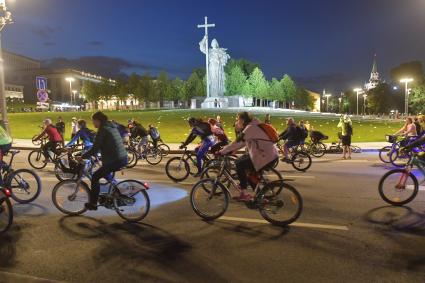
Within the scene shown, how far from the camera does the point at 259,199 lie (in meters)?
7.19

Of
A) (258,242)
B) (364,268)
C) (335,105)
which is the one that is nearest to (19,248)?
(258,242)

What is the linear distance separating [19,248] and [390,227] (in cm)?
596

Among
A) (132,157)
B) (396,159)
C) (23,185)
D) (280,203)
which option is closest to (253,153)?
(280,203)

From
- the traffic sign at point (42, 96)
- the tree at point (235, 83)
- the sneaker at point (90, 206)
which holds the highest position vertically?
the tree at point (235, 83)

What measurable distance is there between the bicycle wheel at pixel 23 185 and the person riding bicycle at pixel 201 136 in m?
3.95

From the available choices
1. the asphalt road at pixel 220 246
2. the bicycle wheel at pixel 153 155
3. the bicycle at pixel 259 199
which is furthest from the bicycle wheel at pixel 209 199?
the bicycle wheel at pixel 153 155

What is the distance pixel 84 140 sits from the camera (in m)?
11.3

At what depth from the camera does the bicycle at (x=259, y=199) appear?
7012mm

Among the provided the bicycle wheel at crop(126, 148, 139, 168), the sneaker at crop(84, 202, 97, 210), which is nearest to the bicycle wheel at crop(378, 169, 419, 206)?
the sneaker at crop(84, 202, 97, 210)

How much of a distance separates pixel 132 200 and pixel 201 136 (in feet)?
13.3

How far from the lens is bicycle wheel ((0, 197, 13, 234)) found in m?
6.77

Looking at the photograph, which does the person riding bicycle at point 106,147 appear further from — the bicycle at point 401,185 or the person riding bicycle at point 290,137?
the person riding bicycle at point 290,137

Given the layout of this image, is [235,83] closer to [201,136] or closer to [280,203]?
[201,136]

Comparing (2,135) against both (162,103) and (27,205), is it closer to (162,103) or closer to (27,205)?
(27,205)
